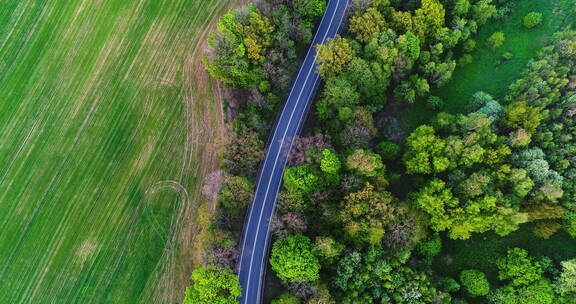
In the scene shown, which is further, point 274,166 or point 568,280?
point 274,166

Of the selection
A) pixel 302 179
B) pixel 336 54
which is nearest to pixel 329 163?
pixel 302 179

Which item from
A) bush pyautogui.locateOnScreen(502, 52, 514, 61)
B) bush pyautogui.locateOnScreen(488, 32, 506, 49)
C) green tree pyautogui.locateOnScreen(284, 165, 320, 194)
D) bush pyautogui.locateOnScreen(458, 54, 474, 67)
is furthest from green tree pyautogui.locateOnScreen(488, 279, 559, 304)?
bush pyautogui.locateOnScreen(488, 32, 506, 49)

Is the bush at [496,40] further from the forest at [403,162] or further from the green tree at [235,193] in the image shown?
the green tree at [235,193]

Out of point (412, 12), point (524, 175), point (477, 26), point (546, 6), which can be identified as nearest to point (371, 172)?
point (524, 175)

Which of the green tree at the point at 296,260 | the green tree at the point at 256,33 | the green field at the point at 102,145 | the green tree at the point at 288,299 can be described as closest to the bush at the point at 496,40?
the green tree at the point at 256,33

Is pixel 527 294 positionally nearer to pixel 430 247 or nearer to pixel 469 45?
pixel 430 247
